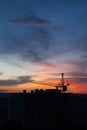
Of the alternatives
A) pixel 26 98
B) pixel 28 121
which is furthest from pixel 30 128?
pixel 26 98

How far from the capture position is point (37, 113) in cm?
7875

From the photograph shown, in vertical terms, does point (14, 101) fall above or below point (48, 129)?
above

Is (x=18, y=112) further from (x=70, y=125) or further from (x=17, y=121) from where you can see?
(x=70, y=125)

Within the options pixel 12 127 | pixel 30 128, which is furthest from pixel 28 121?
pixel 12 127

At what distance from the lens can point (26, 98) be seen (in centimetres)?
8119

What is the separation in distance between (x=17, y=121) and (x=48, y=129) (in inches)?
262

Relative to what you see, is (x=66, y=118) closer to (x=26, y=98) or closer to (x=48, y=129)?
(x=48, y=129)

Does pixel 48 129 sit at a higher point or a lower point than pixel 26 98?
lower

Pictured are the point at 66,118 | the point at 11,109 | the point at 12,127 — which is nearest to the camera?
the point at 12,127

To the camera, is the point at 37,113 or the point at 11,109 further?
the point at 11,109

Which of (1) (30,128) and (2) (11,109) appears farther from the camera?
(2) (11,109)

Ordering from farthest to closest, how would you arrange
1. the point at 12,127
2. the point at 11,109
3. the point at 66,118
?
the point at 11,109 → the point at 66,118 → the point at 12,127

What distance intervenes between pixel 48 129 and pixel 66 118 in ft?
14.9

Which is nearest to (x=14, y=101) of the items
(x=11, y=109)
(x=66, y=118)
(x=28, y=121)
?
(x=11, y=109)
